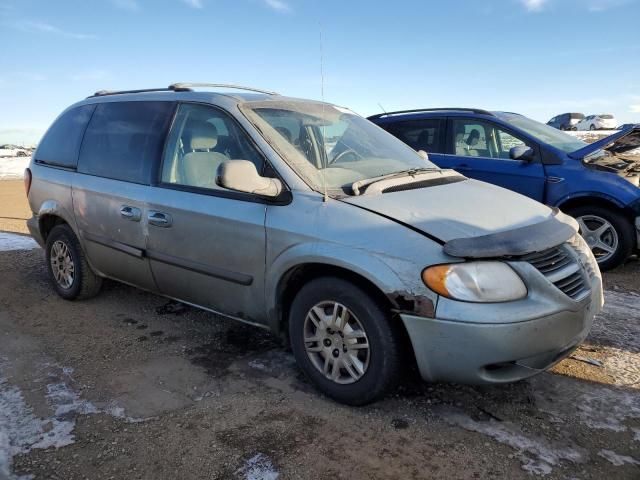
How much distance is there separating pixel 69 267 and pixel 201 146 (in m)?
2.00

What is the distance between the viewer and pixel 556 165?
567 centimetres

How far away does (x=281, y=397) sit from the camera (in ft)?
9.83

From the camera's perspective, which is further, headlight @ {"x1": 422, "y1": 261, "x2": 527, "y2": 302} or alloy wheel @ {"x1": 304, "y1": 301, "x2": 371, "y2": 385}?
alloy wheel @ {"x1": 304, "y1": 301, "x2": 371, "y2": 385}

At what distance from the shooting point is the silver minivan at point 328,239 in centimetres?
247

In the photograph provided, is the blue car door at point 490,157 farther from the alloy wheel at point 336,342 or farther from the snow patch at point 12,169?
the snow patch at point 12,169

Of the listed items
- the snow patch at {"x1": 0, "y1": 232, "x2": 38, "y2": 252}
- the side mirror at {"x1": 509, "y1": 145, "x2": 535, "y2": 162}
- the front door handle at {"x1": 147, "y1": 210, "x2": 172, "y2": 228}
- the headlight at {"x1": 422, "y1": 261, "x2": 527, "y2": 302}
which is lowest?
the snow patch at {"x1": 0, "y1": 232, "x2": 38, "y2": 252}

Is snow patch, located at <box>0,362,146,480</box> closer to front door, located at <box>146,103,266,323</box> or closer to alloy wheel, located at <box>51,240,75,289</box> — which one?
front door, located at <box>146,103,266,323</box>

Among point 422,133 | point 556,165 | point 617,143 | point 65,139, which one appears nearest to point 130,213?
point 65,139

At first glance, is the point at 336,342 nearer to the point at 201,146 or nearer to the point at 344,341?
the point at 344,341

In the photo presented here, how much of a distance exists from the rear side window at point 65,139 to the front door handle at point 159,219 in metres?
1.30

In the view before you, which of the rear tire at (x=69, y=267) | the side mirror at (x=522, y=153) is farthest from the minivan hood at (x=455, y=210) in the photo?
the rear tire at (x=69, y=267)

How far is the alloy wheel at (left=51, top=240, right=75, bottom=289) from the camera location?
15.2ft

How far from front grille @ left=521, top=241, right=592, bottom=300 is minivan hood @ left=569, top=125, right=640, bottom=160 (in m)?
3.29

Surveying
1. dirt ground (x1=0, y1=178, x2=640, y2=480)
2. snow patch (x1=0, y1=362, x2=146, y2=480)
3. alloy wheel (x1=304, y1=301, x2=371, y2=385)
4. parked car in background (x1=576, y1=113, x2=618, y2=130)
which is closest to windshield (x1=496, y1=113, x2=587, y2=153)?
dirt ground (x1=0, y1=178, x2=640, y2=480)
